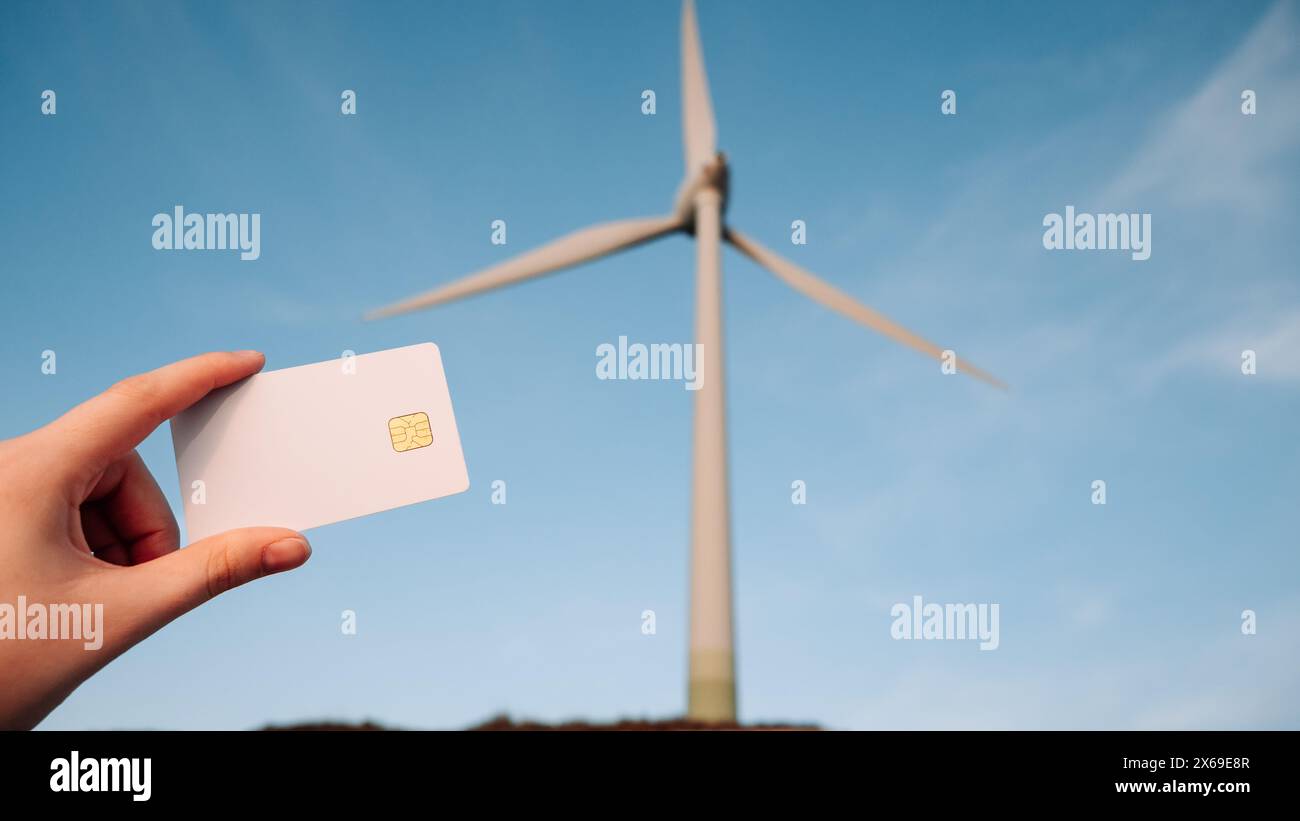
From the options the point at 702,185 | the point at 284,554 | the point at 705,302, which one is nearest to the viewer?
the point at 284,554

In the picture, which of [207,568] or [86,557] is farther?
[207,568]

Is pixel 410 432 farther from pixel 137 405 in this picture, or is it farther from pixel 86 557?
pixel 86 557

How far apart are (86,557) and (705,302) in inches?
727

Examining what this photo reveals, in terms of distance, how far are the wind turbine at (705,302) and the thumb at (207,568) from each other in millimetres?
17010

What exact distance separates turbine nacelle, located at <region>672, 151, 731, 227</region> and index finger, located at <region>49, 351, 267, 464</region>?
21.0 m

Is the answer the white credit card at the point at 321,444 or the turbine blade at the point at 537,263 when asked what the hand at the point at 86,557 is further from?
the turbine blade at the point at 537,263

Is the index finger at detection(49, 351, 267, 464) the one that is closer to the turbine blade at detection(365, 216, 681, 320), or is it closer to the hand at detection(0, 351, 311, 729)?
the hand at detection(0, 351, 311, 729)

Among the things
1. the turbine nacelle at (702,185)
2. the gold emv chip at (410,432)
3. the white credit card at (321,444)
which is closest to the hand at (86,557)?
the white credit card at (321,444)

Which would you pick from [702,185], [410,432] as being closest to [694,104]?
[702,185]

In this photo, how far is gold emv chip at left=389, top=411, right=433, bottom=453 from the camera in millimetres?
3434

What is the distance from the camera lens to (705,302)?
20.8 metres
